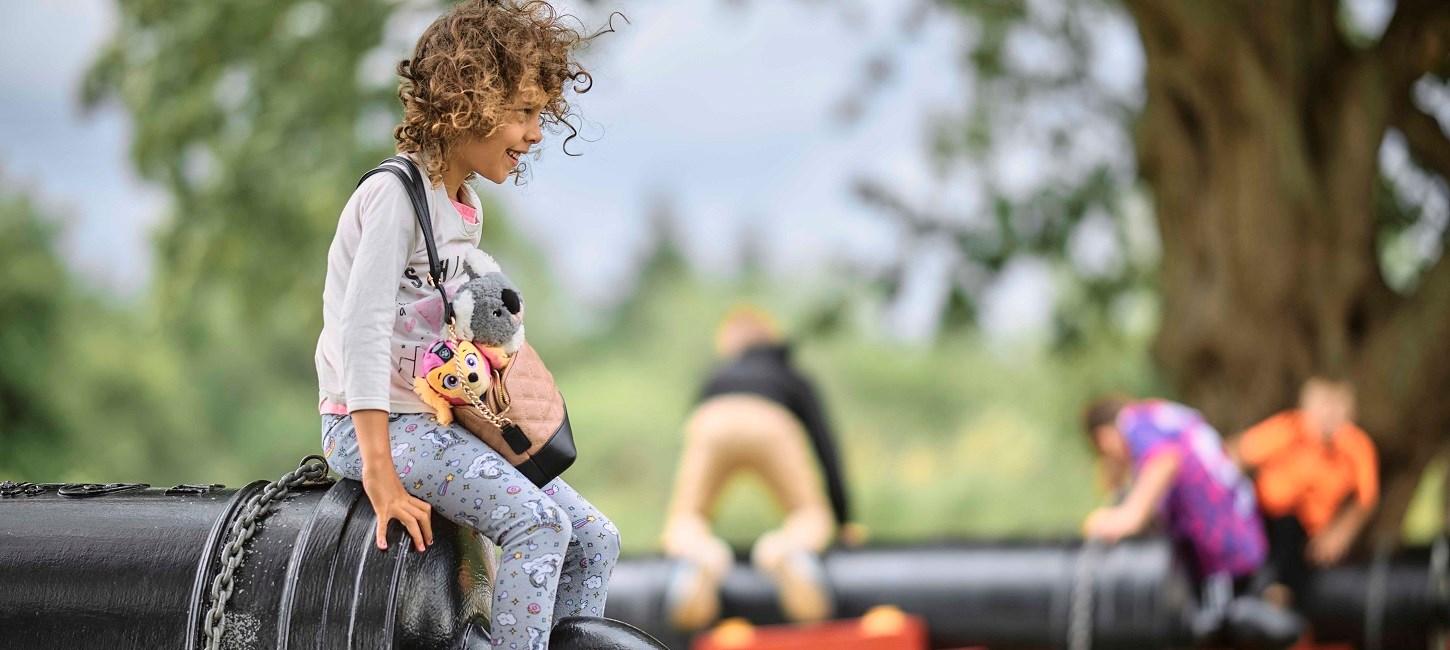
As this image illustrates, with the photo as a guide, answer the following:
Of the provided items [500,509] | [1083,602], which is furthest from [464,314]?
[1083,602]

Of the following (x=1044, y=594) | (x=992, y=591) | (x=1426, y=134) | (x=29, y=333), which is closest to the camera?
(x=1044, y=594)

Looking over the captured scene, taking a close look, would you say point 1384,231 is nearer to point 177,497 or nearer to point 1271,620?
point 1271,620

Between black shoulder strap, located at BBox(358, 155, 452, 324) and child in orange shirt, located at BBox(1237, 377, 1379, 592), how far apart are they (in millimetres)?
5802

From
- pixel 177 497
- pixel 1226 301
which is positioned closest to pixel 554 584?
pixel 177 497

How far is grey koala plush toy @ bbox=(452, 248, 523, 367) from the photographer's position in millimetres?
2291

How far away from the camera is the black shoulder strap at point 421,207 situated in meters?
2.28

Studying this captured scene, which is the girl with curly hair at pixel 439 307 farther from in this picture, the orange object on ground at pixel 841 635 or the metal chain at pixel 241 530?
the orange object on ground at pixel 841 635

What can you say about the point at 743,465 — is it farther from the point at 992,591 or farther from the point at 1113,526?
the point at 1113,526

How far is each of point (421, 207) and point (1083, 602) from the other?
14.6 feet

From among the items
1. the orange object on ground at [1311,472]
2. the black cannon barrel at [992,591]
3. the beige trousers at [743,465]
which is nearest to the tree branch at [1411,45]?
the orange object on ground at [1311,472]

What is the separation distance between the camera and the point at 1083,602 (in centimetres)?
619

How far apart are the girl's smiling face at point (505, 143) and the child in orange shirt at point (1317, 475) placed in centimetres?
574

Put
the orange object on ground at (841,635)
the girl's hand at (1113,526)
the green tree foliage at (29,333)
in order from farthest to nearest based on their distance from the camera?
the green tree foliage at (29,333)
the orange object on ground at (841,635)
the girl's hand at (1113,526)

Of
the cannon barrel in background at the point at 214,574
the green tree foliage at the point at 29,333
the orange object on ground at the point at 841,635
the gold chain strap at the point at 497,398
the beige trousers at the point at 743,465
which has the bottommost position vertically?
the cannon barrel in background at the point at 214,574
